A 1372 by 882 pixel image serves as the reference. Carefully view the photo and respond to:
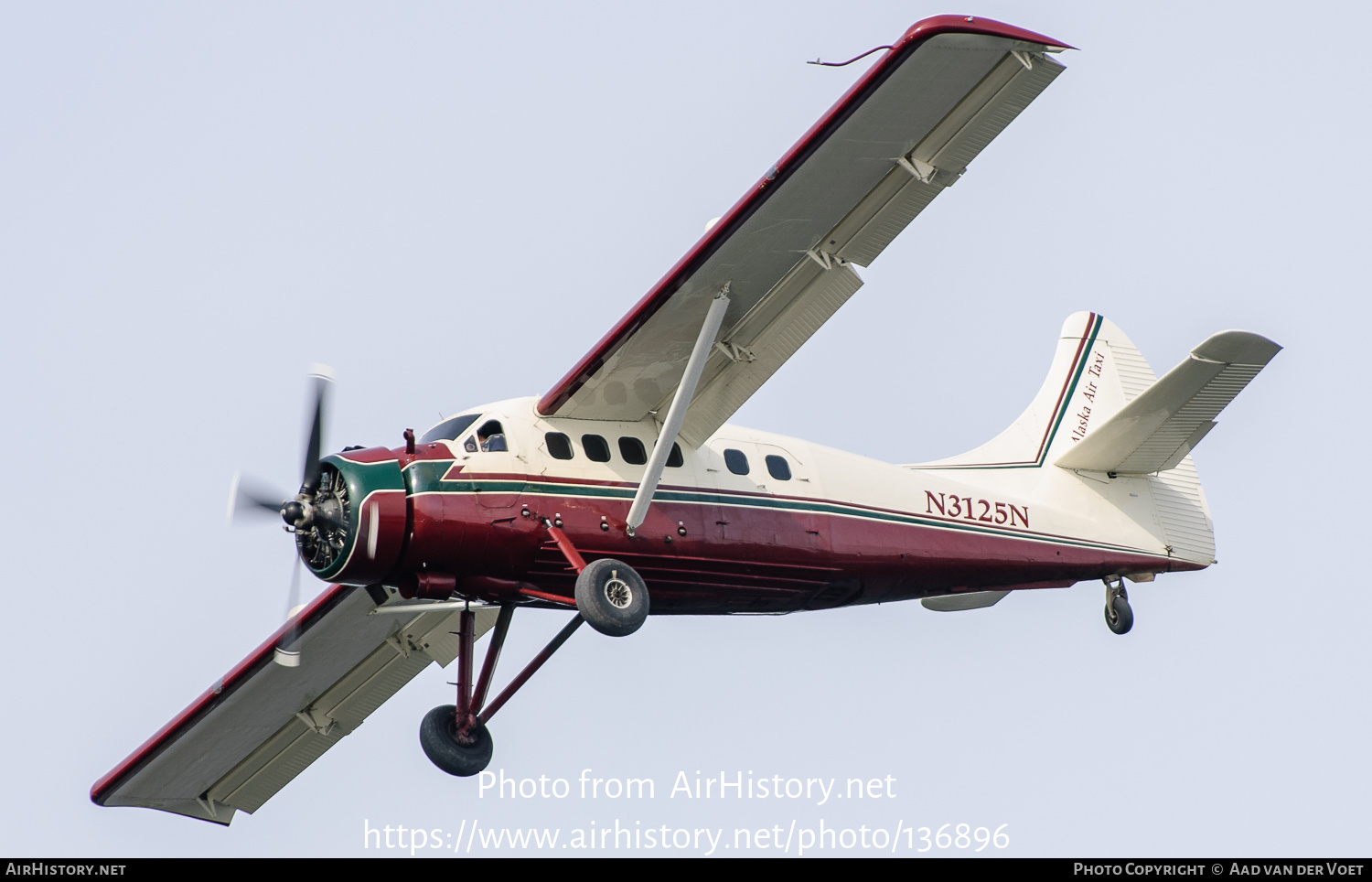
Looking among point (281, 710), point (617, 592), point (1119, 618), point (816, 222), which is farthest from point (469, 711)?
point (1119, 618)

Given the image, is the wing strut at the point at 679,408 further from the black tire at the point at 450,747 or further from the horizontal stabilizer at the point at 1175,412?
the horizontal stabilizer at the point at 1175,412

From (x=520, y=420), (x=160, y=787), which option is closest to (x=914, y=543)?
(x=520, y=420)

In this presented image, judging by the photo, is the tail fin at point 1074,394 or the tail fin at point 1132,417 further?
the tail fin at point 1074,394

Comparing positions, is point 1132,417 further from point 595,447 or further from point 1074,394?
point 595,447

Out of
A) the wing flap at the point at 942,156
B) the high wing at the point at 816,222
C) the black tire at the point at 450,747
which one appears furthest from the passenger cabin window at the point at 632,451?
the black tire at the point at 450,747

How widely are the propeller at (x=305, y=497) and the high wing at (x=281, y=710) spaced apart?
309 centimetres

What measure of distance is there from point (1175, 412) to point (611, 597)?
7.82 meters

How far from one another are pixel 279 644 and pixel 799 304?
6.70 metres

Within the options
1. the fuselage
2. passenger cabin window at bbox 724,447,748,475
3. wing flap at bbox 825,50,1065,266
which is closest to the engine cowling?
the fuselage

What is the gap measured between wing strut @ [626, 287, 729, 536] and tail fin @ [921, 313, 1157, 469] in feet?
17.7

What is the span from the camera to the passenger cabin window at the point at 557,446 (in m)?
18.0

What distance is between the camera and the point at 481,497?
17422 mm

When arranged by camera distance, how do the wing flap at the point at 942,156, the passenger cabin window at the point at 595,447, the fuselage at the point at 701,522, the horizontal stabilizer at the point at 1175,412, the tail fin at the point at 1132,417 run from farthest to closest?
1. the tail fin at the point at 1132,417
2. the horizontal stabilizer at the point at 1175,412
3. the passenger cabin window at the point at 595,447
4. the fuselage at the point at 701,522
5. the wing flap at the point at 942,156

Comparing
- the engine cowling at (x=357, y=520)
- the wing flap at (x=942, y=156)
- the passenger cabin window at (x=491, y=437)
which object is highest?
the wing flap at (x=942, y=156)
